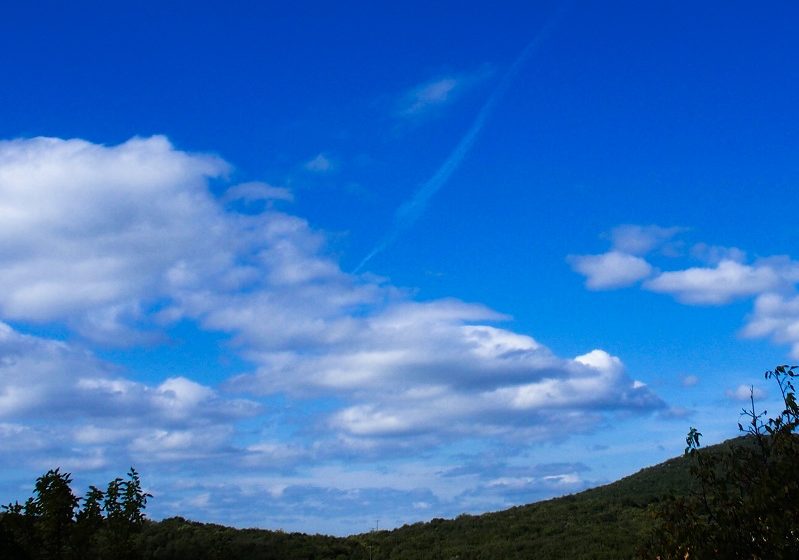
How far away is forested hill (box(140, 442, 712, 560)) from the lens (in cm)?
5259

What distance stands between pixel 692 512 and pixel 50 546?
25505 mm

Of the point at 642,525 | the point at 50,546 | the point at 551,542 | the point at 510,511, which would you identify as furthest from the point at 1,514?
the point at 510,511

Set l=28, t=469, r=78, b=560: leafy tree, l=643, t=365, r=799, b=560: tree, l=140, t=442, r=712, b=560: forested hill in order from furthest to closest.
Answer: l=140, t=442, r=712, b=560: forested hill → l=28, t=469, r=78, b=560: leafy tree → l=643, t=365, r=799, b=560: tree

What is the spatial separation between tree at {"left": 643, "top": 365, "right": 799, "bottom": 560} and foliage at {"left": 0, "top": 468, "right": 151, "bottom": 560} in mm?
23849

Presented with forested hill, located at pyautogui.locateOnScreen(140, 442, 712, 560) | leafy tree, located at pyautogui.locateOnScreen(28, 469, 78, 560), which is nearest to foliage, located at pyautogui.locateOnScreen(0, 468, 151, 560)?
leafy tree, located at pyautogui.locateOnScreen(28, 469, 78, 560)

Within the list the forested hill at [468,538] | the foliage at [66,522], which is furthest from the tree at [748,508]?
the forested hill at [468,538]

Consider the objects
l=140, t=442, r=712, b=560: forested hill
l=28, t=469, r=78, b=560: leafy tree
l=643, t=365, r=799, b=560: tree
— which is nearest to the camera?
l=643, t=365, r=799, b=560: tree

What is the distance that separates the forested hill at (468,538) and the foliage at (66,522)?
696 inches

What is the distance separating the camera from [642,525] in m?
54.4

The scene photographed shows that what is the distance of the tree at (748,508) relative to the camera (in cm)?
1062

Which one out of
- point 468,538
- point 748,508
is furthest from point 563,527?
point 748,508

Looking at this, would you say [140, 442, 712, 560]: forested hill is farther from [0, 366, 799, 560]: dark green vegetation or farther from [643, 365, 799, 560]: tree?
[643, 365, 799, 560]: tree

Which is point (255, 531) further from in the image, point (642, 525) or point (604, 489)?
point (604, 489)

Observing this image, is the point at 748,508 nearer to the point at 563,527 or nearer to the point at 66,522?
the point at 66,522
